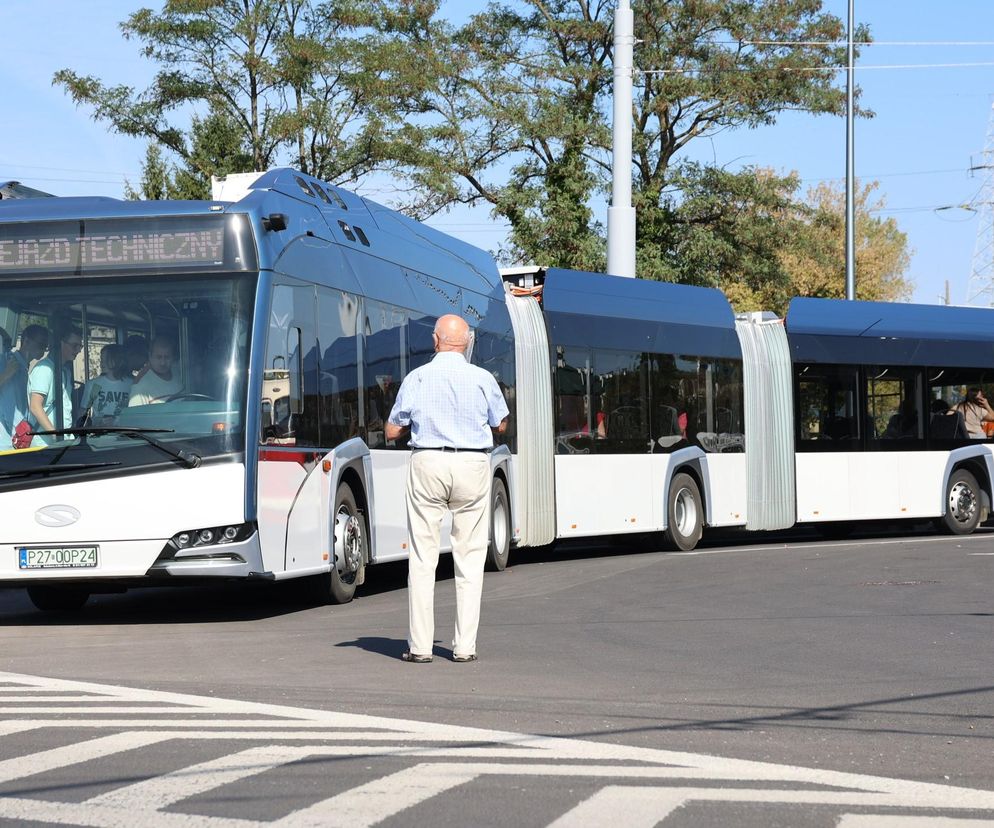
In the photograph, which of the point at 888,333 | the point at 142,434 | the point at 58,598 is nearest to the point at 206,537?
the point at 142,434

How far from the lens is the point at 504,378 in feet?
64.6

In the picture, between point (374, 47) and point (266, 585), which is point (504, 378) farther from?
point (374, 47)

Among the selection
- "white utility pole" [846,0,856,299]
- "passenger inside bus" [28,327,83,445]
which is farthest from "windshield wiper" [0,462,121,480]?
"white utility pole" [846,0,856,299]

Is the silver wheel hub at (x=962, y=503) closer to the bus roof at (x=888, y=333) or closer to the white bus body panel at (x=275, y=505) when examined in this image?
the bus roof at (x=888, y=333)

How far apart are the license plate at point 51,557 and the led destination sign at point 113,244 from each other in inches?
77.4

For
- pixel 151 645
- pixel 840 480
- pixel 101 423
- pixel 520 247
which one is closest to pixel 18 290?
pixel 101 423

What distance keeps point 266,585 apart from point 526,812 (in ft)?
38.3

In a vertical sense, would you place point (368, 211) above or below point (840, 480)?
above

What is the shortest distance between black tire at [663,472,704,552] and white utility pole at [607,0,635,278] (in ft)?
13.4

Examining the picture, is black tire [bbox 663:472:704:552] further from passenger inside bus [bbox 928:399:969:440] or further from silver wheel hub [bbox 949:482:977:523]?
silver wheel hub [bbox 949:482:977:523]

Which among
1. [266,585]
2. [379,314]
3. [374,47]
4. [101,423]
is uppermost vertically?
[374,47]

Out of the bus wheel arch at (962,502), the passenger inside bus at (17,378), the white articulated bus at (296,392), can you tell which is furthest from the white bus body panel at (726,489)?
the passenger inside bus at (17,378)

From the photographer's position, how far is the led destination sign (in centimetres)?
1241

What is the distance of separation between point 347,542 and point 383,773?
8.03 metres
